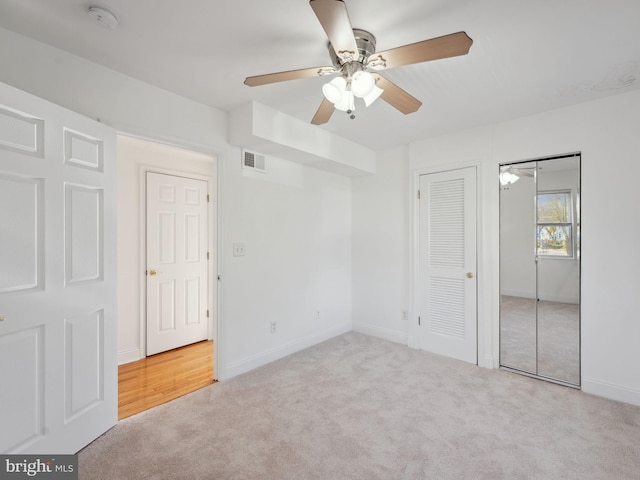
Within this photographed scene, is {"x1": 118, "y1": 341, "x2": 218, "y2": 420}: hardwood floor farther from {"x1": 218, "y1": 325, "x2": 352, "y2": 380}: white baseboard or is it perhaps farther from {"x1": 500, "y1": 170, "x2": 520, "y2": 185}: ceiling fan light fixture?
{"x1": 500, "y1": 170, "x2": 520, "y2": 185}: ceiling fan light fixture

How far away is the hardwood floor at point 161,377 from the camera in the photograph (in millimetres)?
2502

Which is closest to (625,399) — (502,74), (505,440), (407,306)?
(505,440)

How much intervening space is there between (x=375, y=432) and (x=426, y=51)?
227 centimetres

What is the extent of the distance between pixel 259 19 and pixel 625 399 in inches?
149

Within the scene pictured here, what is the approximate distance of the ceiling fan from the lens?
1312mm

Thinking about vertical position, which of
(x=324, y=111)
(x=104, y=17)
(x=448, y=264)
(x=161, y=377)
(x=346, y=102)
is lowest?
(x=161, y=377)

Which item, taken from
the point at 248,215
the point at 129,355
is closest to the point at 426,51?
the point at 248,215

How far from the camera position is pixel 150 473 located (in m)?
1.70

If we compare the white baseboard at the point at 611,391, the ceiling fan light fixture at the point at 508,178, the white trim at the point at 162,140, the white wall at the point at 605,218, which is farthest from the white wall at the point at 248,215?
the white baseboard at the point at 611,391

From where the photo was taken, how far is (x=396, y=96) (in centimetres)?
190

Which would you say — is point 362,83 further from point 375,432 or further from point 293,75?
point 375,432

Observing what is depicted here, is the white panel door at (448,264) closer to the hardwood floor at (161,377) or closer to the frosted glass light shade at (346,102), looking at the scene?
the frosted glass light shade at (346,102)

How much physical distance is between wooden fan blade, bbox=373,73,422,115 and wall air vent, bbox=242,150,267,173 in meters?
1.57

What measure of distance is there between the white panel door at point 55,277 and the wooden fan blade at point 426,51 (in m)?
1.80
